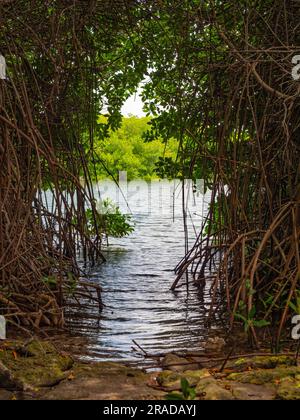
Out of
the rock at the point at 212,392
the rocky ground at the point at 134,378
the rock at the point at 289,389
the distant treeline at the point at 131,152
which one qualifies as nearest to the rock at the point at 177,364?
the rocky ground at the point at 134,378

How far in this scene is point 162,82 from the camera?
8016mm

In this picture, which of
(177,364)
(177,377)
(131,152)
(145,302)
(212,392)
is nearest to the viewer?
(212,392)

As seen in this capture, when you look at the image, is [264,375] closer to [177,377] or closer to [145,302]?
[177,377]

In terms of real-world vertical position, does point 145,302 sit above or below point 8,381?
below

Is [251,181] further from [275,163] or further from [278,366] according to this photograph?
[278,366]

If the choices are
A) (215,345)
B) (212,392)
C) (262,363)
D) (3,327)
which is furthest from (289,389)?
(3,327)

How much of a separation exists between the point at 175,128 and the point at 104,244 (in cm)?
234

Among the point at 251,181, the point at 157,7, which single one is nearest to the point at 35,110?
the point at 157,7

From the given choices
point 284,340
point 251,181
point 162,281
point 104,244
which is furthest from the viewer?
point 104,244

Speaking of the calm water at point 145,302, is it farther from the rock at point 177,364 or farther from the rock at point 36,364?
the rock at point 36,364

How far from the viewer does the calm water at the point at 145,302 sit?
15.3ft

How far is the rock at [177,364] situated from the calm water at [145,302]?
27 centimetres

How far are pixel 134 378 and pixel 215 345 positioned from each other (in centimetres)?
81

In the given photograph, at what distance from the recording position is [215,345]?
440 cm
